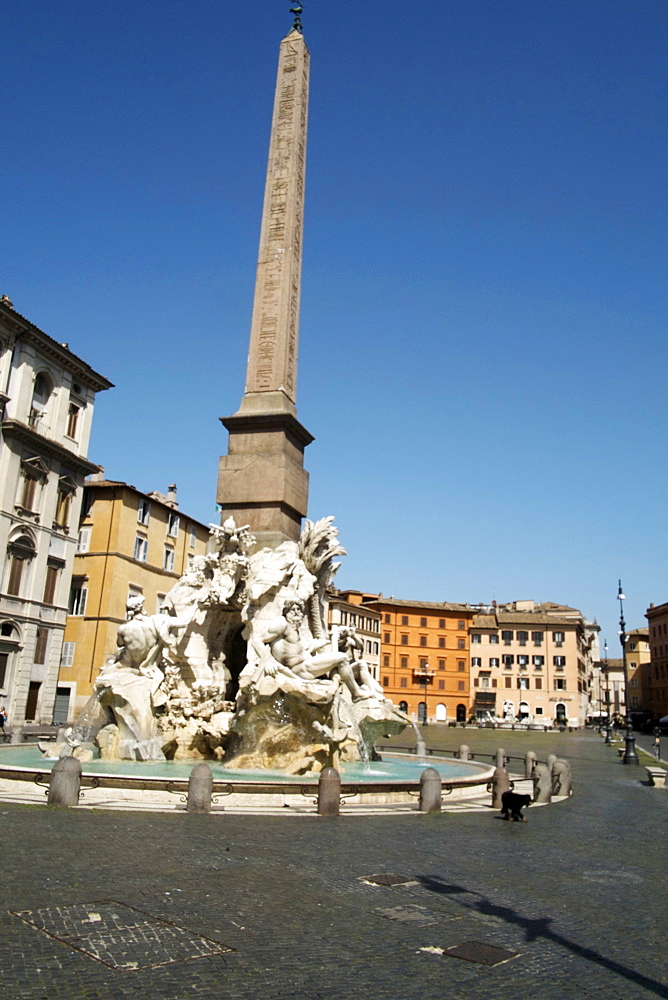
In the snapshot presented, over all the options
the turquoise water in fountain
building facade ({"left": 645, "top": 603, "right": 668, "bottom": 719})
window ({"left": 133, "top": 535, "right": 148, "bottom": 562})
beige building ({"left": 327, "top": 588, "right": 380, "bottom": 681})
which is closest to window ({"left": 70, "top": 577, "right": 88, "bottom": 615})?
window ({"left": 133, "top": 535, "right": 148, "bottom": 562})

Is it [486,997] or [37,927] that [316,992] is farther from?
[37,927]

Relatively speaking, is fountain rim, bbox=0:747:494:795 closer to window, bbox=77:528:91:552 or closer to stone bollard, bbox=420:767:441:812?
stone bollard, bbox=420:767:441:812

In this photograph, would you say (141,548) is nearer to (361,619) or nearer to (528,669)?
(361,619)

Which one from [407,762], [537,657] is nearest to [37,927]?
[407,762]

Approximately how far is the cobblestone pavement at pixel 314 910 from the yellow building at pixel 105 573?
24027mm

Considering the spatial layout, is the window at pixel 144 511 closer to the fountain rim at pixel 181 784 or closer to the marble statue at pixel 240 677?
the marble statue at pixel 240 677

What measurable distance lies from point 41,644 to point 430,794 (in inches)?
821

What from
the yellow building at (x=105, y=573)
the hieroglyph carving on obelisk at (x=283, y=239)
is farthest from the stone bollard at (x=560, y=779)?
the yellow building at (x=105, y=573)

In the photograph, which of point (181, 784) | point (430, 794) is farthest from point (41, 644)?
point (430, 794)

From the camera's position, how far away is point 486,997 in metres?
3.81

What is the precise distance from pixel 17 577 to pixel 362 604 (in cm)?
4113

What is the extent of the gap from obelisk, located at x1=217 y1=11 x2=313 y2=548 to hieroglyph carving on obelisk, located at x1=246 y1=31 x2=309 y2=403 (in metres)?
0.02

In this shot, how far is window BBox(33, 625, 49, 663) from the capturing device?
1071 inches

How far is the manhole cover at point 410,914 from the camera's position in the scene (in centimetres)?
498
